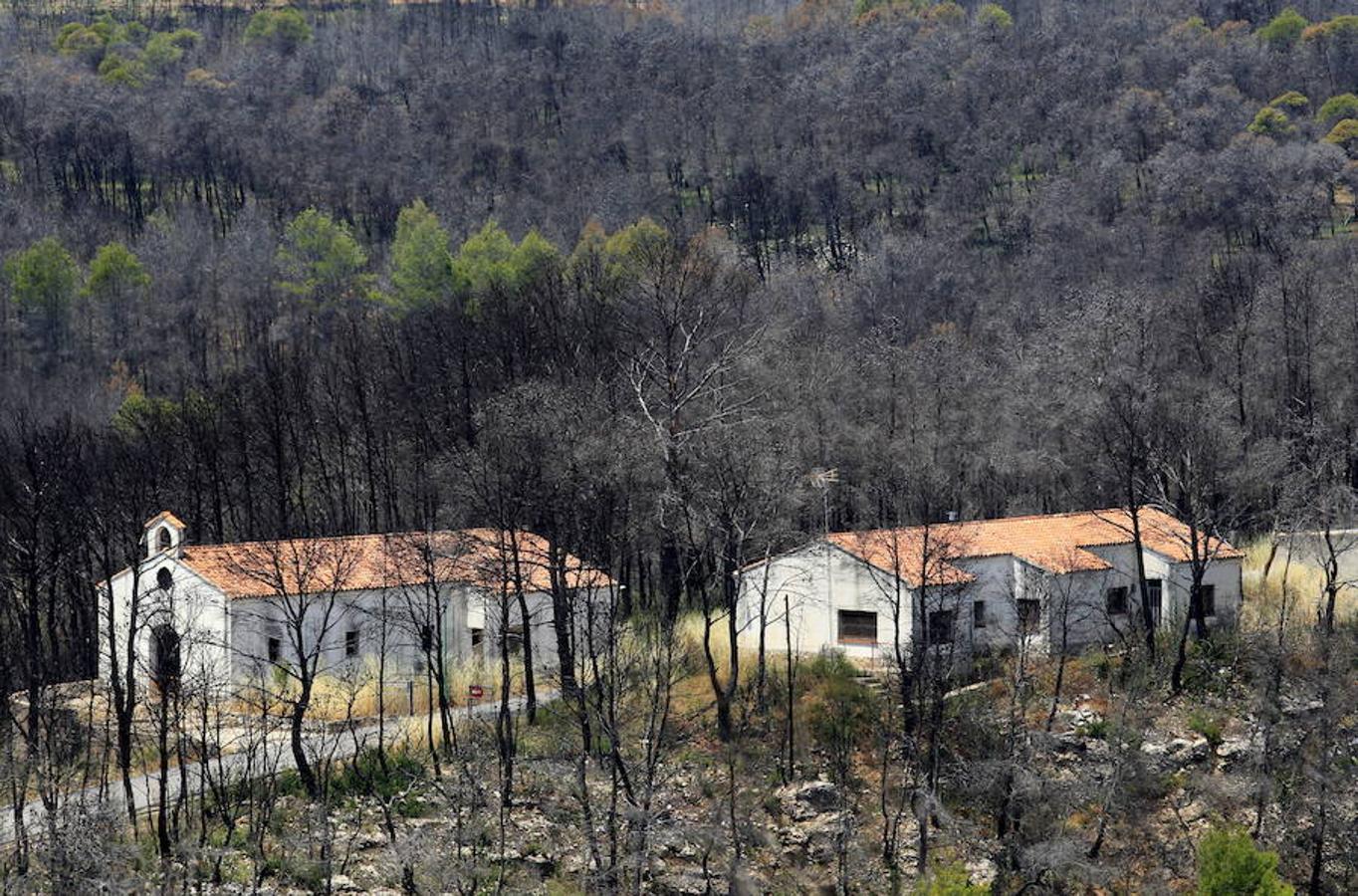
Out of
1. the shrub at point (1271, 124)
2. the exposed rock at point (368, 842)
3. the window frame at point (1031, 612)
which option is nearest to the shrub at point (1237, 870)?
the window frame at point (1031, 612)

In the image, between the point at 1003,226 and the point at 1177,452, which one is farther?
the point at 1003,226

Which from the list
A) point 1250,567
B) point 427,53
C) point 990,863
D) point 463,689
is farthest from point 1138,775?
point 427,53

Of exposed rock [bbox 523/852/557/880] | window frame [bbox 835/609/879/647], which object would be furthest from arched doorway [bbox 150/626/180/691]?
window frame [bbox 835/609/879/647]

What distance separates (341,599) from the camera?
4459cm

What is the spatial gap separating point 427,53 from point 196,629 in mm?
129217

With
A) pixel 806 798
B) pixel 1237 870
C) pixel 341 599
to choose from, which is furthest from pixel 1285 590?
pixel 341 599

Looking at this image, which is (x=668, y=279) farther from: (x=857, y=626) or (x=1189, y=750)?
(x=1189, y=750)

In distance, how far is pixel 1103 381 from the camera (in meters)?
58.4

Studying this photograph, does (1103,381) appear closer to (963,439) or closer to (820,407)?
(963,439)

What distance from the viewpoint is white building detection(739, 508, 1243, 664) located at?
1704 inches

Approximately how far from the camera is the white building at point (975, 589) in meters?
43.3

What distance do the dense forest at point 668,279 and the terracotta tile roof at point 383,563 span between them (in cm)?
132

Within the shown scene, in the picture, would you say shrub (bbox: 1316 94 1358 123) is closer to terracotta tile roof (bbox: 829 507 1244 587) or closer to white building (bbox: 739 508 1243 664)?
terracotta tile roof (bbox: 829 507 1244 587)

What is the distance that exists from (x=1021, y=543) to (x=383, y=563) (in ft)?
48.4
